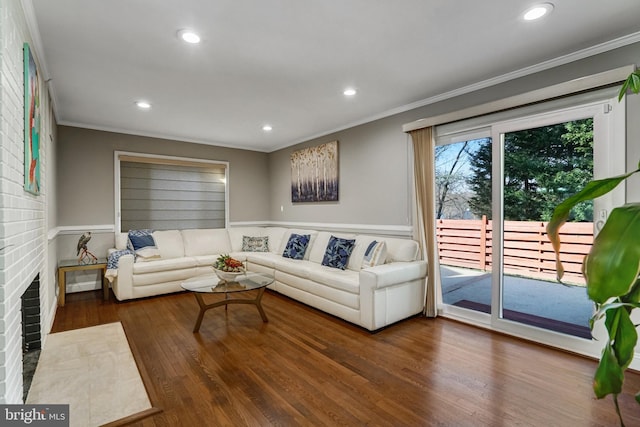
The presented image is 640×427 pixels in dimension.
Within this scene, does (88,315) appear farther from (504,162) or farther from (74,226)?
(504,162)

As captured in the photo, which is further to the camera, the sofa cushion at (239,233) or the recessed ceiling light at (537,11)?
the sofa cushion at (239,233)

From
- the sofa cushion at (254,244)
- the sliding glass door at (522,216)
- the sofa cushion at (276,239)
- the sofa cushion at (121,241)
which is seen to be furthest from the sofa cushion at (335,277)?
the sofa cushion at (121,241)

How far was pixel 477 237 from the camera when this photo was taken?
348 centimetres

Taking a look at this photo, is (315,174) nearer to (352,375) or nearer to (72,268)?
(352,375)

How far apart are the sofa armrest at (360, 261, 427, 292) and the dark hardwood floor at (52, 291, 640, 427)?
19.1 inches

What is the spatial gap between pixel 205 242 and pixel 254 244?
835 mm

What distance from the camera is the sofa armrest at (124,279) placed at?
4234 mm

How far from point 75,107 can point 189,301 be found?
2850 mm

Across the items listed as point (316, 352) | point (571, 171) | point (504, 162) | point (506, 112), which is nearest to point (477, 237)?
point (504, 162)

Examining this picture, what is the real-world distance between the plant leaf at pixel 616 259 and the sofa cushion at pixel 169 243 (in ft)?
17.0

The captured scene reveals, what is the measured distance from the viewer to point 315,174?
536cm

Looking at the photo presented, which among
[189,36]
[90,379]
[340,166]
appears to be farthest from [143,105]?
[90,379]

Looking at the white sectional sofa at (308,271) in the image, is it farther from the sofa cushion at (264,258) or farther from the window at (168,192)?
the window at (168,192)

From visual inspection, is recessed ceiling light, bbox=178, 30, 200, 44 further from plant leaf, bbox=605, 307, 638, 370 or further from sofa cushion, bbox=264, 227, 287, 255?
sofa cushion, bbox=264, 227, 287, 255
